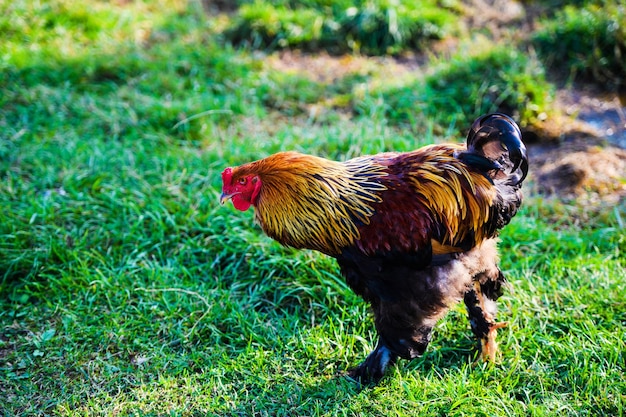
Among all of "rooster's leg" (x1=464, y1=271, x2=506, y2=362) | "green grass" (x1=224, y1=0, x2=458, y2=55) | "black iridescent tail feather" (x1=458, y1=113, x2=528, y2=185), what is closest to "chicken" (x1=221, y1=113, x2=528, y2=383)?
"black iridescent tail feather" (x1=458, y1=113, x2=528, y2=185)

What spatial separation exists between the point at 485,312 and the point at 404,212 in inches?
35.8

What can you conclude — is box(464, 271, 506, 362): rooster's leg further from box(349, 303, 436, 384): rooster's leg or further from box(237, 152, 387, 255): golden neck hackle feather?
box(237, 152, 387, 255): golden neck hackle feather

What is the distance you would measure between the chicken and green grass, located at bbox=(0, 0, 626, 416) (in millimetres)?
571

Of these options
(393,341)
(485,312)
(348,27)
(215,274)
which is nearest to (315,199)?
(393,341)

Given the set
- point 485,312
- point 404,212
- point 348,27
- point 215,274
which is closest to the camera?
point 404,212

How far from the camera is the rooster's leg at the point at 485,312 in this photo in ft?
11.0

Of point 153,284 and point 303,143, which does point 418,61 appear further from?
point 153,284

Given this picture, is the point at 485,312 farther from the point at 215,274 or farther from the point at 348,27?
the point at 348,27

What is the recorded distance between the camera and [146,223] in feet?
14.2

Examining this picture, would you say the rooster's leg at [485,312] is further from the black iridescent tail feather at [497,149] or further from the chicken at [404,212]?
the black iridescent tail feather at [497,149]

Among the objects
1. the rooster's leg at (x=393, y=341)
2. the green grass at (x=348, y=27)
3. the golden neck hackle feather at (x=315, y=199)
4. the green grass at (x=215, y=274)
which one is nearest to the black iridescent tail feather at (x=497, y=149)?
the golden neck hackle feather at (x=315, y=199)

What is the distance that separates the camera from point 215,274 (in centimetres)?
408

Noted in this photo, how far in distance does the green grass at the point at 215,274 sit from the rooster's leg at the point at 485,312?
0.12 m

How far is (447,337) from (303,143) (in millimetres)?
2175
